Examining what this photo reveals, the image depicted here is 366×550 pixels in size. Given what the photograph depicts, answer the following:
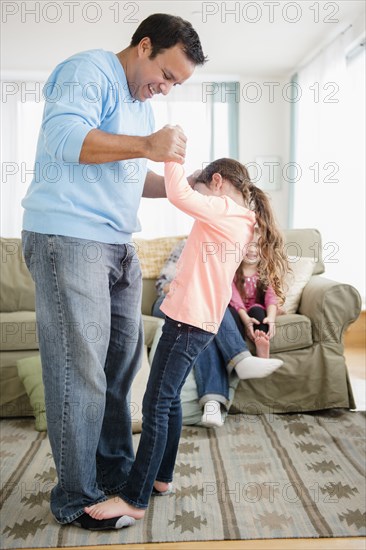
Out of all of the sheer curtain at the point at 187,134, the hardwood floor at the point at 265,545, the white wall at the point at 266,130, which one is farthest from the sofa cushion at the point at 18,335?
the white wall at the point at 266,130

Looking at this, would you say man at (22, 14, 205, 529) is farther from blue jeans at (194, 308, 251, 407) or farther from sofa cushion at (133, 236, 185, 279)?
sofa cushion at (133, 236, 185, 279)

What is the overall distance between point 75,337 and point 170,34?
82cm

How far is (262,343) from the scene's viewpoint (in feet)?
9.39

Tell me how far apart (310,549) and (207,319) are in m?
0.66

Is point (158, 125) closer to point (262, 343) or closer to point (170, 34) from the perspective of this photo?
point (262, 343)

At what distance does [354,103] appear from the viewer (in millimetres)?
4840

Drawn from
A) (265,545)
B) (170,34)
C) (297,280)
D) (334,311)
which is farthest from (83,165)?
(297,280)

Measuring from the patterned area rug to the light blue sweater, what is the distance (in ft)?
2.70

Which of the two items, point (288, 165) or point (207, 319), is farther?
point (288, 165)

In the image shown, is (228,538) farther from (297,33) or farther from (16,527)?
(297,33)

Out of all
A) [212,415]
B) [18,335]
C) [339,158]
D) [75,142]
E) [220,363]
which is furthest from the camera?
[339,158]

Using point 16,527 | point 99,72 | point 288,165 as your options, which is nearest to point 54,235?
point 99,72

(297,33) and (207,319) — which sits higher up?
(297,33)

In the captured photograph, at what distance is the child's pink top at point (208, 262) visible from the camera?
1762mm
